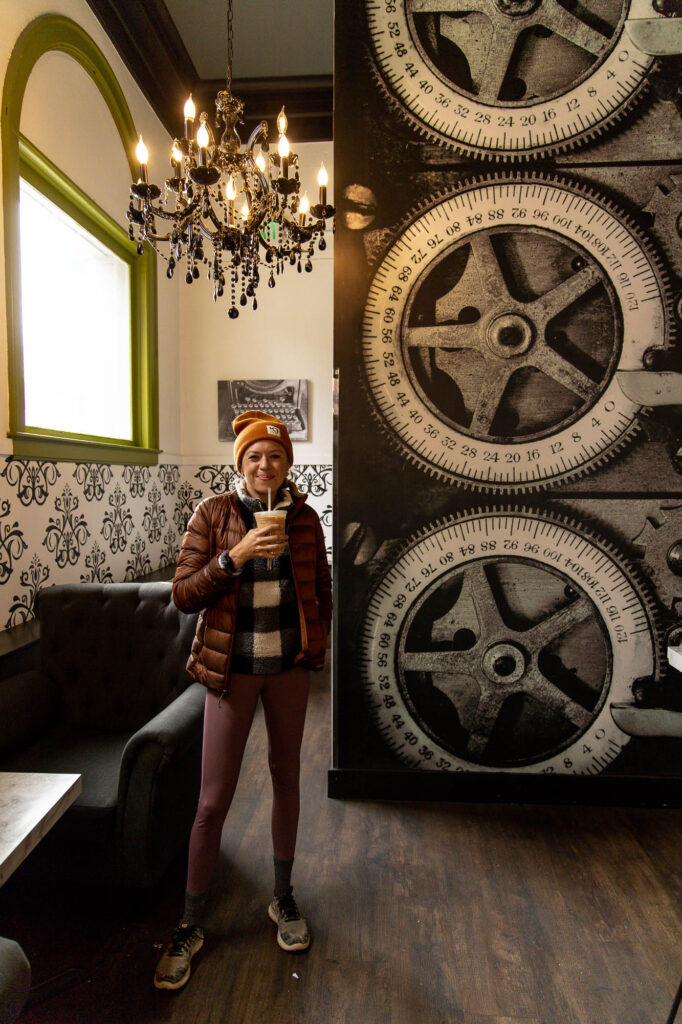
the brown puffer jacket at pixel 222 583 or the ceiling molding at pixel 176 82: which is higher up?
the ceiling molding at pixel 176 82

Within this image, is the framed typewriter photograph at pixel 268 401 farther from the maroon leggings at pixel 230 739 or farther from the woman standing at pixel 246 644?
the maroon leggings at pixel 230 739

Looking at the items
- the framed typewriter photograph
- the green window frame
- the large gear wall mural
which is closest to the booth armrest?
the large gear wall mural

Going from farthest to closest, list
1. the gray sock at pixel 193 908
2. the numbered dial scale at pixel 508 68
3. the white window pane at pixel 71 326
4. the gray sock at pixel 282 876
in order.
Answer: the white window pane at pixel 71 326
the numbered dial scale at pixel 508 68
the gray sock at pixel 282 876
the gray sock at pixel 193 908

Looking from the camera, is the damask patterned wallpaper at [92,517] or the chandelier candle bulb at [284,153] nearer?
the damask patterned wallpaper at [92,517]

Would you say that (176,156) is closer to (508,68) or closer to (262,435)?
(508,68)

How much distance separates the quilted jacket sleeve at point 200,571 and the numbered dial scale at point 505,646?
0.85m

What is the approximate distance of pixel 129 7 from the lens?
3131mm

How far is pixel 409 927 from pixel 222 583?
3.63 ft

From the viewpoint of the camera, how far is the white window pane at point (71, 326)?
265cm

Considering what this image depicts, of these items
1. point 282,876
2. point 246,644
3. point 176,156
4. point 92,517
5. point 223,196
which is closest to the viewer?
point 246,644

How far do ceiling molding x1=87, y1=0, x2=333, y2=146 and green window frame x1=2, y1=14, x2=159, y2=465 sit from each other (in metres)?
0.32

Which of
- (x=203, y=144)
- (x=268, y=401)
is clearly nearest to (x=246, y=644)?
(x=203, y=144)

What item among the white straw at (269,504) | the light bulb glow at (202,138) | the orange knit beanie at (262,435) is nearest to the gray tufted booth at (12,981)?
the white straw at (269,504)

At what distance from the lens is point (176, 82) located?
3781mm
